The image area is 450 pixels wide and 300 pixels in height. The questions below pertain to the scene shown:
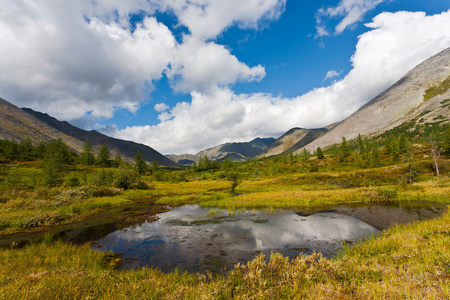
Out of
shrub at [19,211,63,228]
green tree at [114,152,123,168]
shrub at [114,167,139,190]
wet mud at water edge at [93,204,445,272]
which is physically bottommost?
wet mud at water edge at [93,204,445,272]

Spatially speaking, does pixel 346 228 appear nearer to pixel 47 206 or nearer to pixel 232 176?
pixel 47 206

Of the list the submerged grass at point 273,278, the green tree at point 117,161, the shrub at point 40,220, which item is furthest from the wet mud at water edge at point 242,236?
the green tree at point 117,161

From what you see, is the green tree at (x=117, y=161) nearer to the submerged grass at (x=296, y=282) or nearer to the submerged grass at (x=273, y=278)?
the submerged grass at (x=273, y=278)

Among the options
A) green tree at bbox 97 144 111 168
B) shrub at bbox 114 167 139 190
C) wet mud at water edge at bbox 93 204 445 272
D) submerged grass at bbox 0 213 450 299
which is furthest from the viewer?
green tree at bbox 97 144 111 168

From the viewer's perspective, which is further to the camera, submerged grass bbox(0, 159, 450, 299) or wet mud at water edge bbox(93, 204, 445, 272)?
wet mud at water edge bbox(93, 204, 445, 272)

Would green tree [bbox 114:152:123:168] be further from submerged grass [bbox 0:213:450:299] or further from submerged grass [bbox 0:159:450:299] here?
submerged grass [bbox 0:213:450:299]

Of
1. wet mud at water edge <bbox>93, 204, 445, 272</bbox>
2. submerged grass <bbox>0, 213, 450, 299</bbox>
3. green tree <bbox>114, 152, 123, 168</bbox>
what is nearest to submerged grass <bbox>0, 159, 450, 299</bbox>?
submerged grass <bbox>0, 213, 450, 299</bbox>

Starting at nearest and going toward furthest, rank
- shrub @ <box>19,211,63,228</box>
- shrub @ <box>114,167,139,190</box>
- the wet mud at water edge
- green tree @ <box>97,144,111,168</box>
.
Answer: the wet mud at water edge → shrub @ <box>19,211,63,228</box> → shrub @ <box>114,167,139,190</box> → green tree @ <box>97,144,111,168</box>

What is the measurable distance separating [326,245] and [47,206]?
4514cm

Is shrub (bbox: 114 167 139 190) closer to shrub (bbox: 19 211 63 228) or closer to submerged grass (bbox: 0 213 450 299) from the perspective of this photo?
shrub (bbox: 19 211 63 228)

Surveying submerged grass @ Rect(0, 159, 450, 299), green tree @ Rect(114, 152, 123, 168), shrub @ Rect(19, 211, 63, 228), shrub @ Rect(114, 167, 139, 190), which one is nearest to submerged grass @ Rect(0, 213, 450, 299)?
Answer: submerged grass @ Rect(0, 159, 450, 299)

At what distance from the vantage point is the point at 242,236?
18.7m

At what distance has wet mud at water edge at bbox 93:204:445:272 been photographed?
46.8 ft

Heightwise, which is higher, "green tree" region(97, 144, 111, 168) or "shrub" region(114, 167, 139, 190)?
"green tree" region(97, 144, 111, 168)
